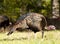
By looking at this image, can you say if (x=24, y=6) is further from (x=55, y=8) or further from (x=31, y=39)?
(x=31, y=39)

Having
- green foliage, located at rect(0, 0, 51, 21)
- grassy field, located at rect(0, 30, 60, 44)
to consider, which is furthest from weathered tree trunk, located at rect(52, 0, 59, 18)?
grassy field, located at rect(0, 30, 60, 44)

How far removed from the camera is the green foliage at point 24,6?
1914 cm

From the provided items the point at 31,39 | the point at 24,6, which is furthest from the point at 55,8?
A: the point at 31,39

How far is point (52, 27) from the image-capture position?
13.4 meters

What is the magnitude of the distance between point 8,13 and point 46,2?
9.25ft

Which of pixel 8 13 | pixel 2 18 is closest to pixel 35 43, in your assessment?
pixel 2 18

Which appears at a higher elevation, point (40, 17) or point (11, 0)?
point (40, 17)

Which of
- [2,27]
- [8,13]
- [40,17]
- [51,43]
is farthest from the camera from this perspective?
[8,13]

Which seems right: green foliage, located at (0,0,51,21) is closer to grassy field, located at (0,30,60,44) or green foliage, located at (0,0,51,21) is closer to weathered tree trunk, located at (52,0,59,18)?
weathered tree trunk, located at (52,0,59,18)

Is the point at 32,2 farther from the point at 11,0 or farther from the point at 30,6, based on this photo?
the point at 11,0

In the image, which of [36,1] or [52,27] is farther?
[36,1]

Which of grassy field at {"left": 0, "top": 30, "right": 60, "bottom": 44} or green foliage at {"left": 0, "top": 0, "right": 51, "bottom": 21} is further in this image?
green foliage at {"left": 0, "top": 0, "right": 51, "bottom": 21}

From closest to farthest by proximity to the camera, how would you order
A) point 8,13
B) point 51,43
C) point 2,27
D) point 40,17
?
1. point 51,43
2. point 40,17
3. point 2,27
4. point 8,13

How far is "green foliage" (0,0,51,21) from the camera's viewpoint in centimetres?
1914
